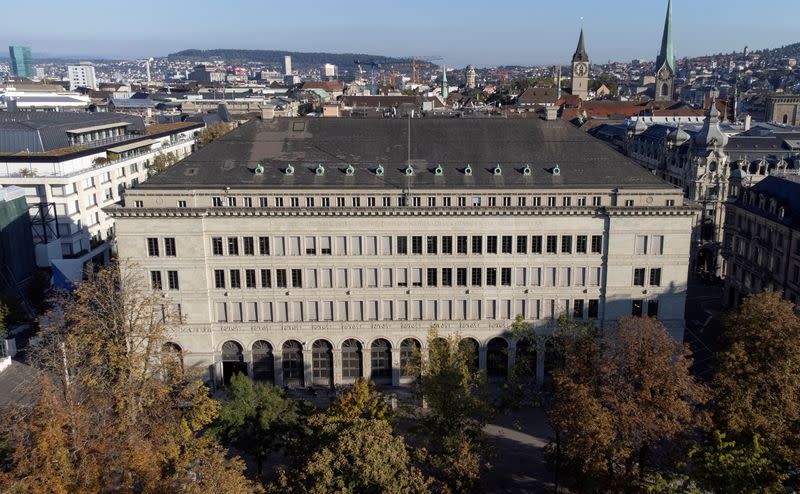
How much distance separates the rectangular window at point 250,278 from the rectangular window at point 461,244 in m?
22.7

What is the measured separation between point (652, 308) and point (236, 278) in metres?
46.7

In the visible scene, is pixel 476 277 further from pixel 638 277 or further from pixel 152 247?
pixel 152 247

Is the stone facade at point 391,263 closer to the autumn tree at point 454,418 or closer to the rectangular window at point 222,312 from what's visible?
the rectangular window at point 222,312

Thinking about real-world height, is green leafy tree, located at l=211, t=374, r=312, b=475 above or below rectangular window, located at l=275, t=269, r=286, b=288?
below

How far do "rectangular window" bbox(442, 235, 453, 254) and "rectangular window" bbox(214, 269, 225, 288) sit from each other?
80.4 feet

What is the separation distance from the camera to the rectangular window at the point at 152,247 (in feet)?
242

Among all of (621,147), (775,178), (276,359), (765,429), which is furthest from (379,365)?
(621,147)

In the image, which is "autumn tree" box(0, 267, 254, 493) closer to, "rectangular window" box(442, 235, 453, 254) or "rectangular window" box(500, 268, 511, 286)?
"rectangular window" box(442, 235, 453, 254)

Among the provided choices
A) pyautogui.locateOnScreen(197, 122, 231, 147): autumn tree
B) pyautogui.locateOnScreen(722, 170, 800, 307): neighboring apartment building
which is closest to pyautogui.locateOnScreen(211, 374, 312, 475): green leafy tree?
pyautogui.locateOnScreen(722, 170, 800, 307): neighboring apartment building

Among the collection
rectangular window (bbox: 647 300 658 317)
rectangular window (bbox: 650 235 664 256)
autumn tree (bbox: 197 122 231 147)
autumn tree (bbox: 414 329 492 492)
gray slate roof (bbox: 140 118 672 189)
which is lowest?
autumn tree (bbox: 414 329 492 492)

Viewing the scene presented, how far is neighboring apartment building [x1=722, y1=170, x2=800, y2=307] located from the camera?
278 feet

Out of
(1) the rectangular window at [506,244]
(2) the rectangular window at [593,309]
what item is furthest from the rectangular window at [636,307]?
(1) the rectangular window at [506,244]

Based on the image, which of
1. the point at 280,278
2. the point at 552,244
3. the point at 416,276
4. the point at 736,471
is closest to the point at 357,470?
the point at 736,471

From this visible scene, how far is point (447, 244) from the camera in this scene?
74812 millimetres
